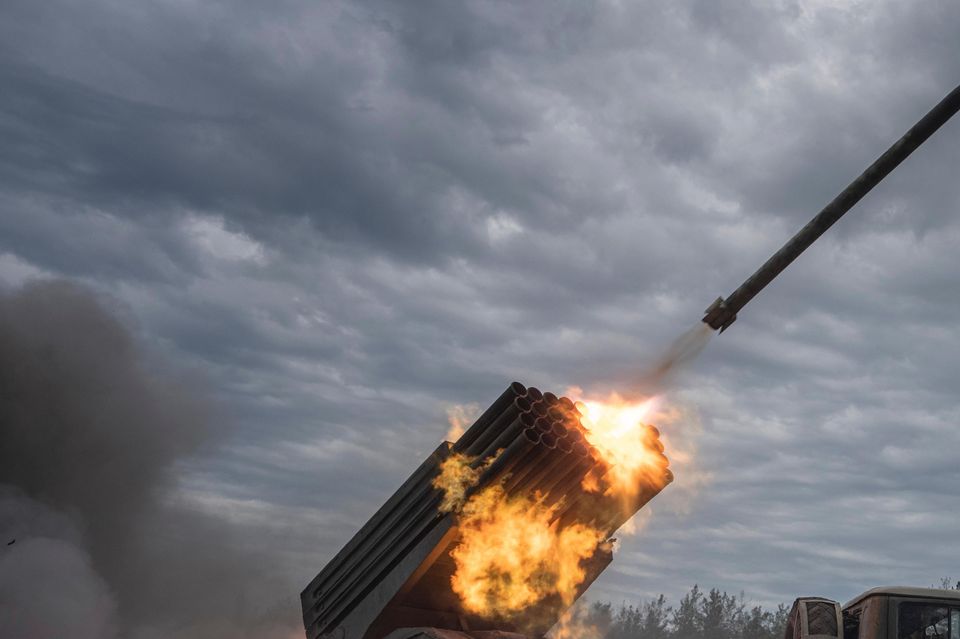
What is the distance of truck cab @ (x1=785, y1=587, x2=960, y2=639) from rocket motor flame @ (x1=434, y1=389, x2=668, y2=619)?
263cm

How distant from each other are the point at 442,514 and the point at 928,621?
500 cm

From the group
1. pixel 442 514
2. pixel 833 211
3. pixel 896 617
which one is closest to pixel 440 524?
pixel 442 514

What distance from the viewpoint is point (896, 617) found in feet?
29.0

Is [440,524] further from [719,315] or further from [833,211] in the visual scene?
[833,211]

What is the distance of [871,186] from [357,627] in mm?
8851

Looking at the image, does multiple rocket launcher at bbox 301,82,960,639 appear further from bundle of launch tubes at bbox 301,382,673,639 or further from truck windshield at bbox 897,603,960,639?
truck windshield at bbox 897,603,960,639

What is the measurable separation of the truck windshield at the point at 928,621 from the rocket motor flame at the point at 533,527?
3300mm

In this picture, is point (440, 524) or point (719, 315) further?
point (719, 315)

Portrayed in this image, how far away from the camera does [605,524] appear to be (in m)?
11.8

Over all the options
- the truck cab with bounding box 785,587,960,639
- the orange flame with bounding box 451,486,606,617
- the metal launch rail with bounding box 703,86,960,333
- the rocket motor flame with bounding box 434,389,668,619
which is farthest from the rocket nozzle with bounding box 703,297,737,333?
the truck cab with bounding box 785,587,960,639

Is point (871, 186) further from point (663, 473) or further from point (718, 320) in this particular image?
point (663, 473)

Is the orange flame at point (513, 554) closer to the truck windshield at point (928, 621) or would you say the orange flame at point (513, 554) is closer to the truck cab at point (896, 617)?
the truck cab at point (896, 617)

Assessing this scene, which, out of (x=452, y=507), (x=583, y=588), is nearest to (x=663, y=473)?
(x=583, y=588)

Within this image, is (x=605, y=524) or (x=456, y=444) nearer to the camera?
(x=456, y=444)
